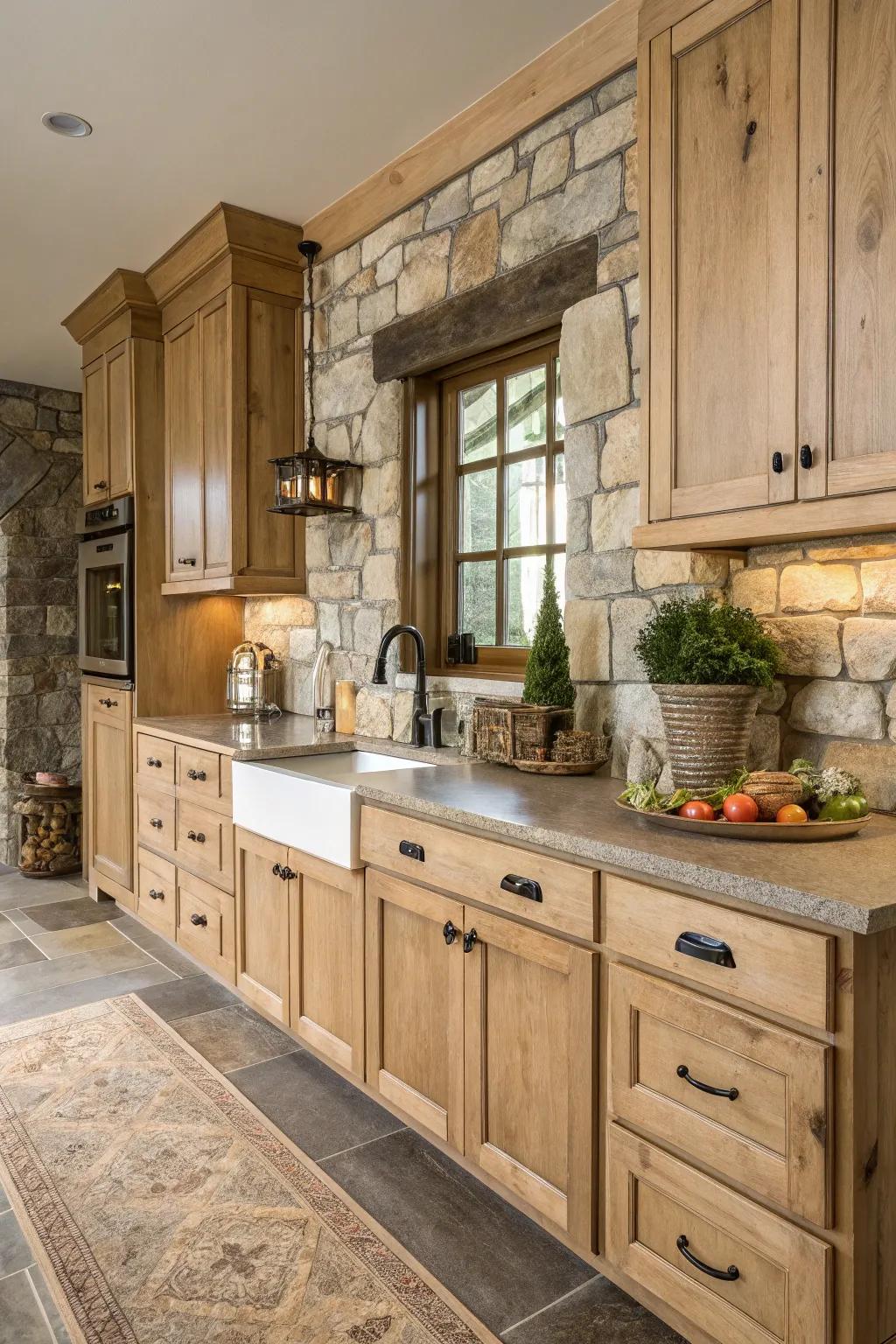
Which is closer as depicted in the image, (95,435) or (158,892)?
(158,892)

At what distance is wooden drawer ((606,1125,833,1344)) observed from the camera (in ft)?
4.32

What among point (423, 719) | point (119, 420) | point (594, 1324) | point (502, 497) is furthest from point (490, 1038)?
point (119, 420)

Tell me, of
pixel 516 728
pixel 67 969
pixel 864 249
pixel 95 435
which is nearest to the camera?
pixel 864 249

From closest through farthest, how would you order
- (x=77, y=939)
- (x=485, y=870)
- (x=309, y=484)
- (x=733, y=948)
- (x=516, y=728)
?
1. (x=733, y=948)
2. (x=485, y=870)
3. (x=516, y=728)
4. (x=309, y=484)
5. (x=77, y=939)

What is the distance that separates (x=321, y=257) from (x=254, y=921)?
8.32 feet

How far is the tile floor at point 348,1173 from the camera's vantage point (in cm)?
169

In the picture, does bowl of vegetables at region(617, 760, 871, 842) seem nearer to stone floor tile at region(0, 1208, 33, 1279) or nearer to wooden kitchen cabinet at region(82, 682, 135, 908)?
stone floor tile at region(0, 1208, 33, 1279)

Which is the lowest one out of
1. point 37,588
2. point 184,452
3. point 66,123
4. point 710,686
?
point 710,686

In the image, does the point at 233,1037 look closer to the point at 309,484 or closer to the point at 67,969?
the point at 67,969

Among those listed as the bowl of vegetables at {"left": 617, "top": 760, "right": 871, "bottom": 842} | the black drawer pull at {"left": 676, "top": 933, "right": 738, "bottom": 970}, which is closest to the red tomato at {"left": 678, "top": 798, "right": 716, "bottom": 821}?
the bowl of vegetables at {"left": 617, "top": 760, "right": 871, "bottom": 842}

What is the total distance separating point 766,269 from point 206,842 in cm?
248

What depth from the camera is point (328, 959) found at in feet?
8.11

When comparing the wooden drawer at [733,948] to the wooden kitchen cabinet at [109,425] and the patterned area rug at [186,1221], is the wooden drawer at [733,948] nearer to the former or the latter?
the patterned area rug at [186,1221]

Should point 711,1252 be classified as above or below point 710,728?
below
